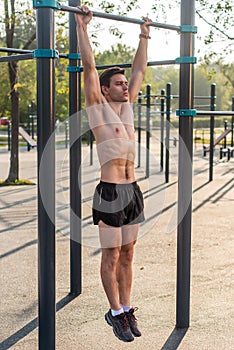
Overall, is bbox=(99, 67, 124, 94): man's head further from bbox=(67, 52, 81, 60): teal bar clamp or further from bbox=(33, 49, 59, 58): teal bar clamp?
bbox=(67, 52, 81, 60): teal bar clamp

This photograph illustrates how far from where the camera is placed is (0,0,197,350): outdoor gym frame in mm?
3412

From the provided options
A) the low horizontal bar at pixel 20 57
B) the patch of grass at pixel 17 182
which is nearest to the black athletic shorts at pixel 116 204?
the low horizontal bar at pixel 20 57

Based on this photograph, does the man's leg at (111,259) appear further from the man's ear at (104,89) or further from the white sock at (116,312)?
the man's ear at (104,89)

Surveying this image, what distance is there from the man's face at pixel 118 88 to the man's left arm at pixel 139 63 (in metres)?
0.29

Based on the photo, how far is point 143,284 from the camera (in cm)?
547

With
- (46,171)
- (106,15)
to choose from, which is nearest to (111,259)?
(46,171)

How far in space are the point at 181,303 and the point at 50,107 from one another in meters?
1.87

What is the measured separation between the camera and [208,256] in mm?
6551

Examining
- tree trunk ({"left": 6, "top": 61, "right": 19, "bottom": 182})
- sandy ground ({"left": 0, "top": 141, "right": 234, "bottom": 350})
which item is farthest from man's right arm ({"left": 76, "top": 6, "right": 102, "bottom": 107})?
tree trunk ({"left": 6, "top": 61, "right": 19, "bottom": 182})

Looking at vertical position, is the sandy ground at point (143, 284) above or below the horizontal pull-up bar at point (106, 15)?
below

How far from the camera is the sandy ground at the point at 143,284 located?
4.27m

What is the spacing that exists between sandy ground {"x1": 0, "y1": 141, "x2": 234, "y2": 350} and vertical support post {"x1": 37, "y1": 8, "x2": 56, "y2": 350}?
0.70 m

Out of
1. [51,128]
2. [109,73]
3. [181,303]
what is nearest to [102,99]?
[109,73]

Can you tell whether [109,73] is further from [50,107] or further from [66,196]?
[66,196]
